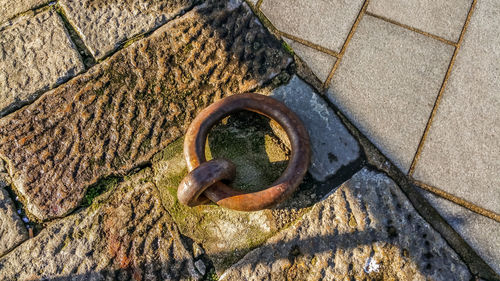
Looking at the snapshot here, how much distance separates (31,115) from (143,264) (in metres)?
1.36

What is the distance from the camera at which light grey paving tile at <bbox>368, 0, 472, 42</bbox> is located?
2.72 m

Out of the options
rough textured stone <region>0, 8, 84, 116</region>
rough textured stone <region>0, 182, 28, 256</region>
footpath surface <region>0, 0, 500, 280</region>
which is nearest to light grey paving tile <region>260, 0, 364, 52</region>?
footpath surface <region>0, 0, 500, 280</region>

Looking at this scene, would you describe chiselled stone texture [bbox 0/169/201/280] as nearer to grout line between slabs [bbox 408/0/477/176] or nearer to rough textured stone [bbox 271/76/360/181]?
rough textured stone [bbox 271/76/360/181]

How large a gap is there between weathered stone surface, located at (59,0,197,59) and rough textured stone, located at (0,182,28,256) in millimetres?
1205

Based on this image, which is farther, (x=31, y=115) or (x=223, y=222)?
(x=31, y=115)

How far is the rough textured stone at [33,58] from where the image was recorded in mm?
2684

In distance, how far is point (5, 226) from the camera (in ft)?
8.04

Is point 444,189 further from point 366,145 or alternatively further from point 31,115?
point 31,115

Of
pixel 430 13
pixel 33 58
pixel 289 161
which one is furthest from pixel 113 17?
pixel 430 13

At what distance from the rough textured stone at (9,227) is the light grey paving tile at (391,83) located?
2336 mm

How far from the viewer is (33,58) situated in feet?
9.05

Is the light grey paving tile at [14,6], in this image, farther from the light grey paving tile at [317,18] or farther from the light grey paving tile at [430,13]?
the light grey paving tile at [430,13]

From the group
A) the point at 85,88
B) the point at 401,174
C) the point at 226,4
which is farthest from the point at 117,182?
the point at 401,174

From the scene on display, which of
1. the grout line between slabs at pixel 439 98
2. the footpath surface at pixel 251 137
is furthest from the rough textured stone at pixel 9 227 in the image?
the grout line between slabs at pixel 439 98
